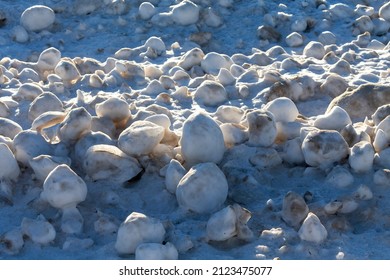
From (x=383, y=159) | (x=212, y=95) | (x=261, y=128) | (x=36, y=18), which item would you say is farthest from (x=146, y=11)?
(x=383, y=159)

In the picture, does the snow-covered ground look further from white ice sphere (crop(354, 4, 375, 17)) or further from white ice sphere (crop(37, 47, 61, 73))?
white ice sphere (crop(354, 4, 375, 17))

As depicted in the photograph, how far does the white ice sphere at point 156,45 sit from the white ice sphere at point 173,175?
127cm

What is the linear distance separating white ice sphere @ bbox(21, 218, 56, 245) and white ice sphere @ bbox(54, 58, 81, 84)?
1.08 metres

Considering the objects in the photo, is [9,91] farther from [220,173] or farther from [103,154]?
[220,173]

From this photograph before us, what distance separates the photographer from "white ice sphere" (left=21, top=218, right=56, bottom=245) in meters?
2.04

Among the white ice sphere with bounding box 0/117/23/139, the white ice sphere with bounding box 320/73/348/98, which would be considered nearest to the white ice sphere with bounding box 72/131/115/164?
the white ice sphere with bounding box 0/117/23/139

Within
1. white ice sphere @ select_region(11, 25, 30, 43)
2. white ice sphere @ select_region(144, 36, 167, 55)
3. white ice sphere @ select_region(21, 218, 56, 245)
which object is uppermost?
white ice sphere @ select_region(21, 218, 56, 245)

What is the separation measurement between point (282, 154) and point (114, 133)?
1.87 ft

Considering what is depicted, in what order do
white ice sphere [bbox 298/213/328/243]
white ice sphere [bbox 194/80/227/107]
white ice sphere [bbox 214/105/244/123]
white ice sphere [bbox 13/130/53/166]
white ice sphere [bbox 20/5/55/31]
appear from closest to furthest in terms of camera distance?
white ice sphere [bbox 298/213/328/243]
white ice sphere [bbox 13/130/53/166]
white ice sphere [bbox 214/105/244/123]
white ice sphere [bbox 194/80/227/107]
white ice sphere [bbox 20/5/55/31]

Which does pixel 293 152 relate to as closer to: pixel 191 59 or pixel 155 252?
pixel 155 252

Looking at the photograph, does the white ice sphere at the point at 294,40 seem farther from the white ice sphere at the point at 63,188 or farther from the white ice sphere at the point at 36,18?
the white ice sphere at the point at 63,188

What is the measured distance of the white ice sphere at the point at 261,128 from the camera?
2.45 meters

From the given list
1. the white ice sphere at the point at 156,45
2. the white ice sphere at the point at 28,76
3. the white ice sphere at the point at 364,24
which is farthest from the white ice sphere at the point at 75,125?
the white ice sphere at the point at 364,24

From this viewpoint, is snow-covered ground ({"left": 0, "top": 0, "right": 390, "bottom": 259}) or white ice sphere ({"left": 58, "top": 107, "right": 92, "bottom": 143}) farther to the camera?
white ice sphere ({"left": 58, "top": 107, "right": 92, "bottom": 143})
